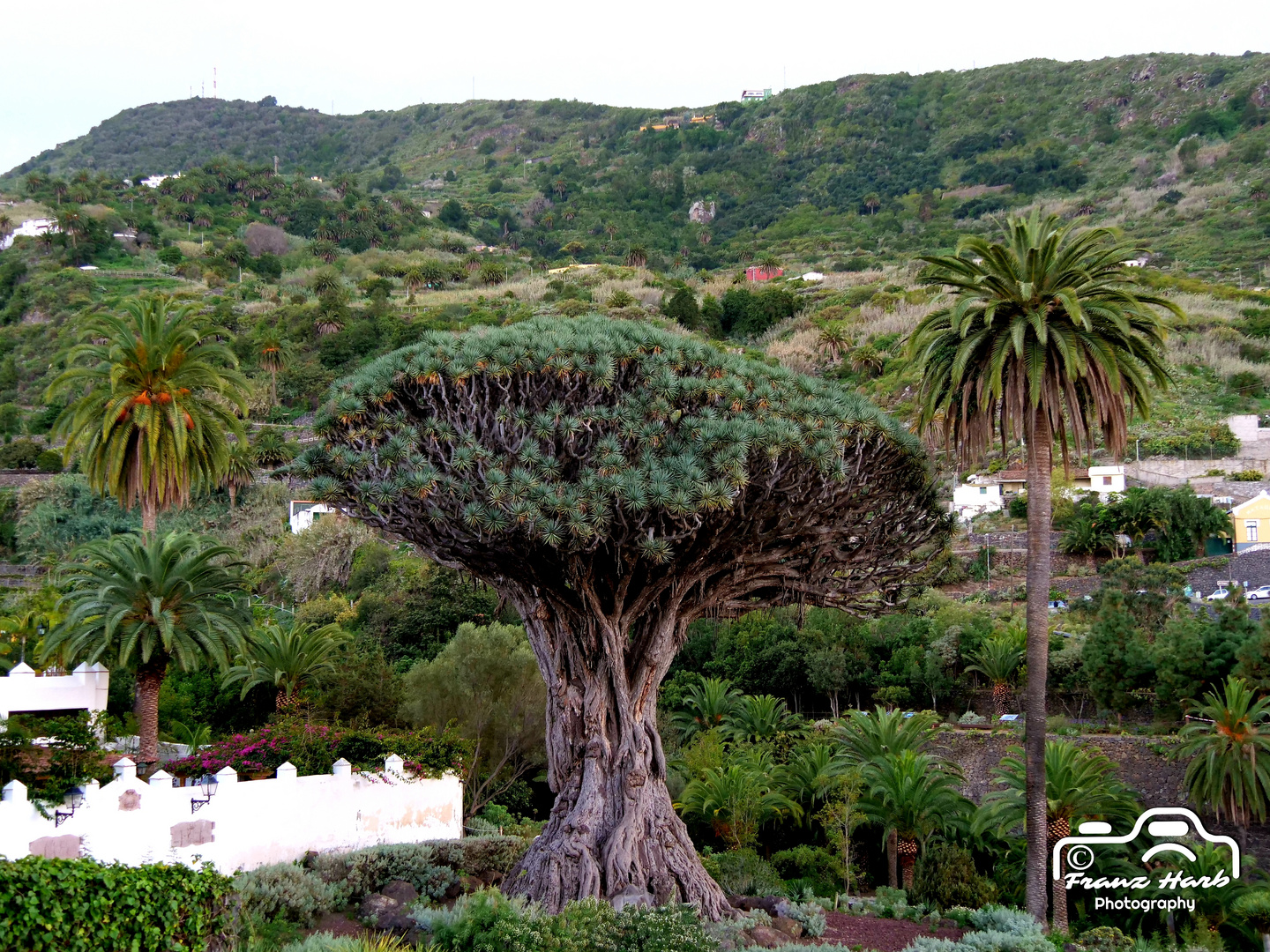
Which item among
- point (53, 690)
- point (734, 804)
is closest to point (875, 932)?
point (734, 804)

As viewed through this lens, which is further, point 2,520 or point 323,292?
point 323,292

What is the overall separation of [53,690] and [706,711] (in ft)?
70.3

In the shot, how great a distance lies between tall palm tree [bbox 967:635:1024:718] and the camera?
39719 mm

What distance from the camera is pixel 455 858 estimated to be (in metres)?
20.9

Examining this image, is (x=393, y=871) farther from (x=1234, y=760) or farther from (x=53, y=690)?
(x=1234, y=760)

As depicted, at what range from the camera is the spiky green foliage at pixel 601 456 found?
666 inches

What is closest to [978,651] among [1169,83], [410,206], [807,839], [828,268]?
[807,839]

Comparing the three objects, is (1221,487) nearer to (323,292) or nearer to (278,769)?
(278,769)

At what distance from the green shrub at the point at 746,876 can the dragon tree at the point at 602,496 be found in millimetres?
4352

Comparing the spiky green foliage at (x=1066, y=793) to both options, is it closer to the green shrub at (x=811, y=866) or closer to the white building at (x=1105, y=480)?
the green shrub at (x=811, y=866)

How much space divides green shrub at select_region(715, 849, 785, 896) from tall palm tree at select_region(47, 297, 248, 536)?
13.2 meters

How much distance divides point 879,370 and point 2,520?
49423 mm

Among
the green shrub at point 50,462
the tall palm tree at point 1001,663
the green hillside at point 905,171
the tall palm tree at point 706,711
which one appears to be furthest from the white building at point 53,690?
the green hillside at point 905,171

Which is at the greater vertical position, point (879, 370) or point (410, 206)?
point (410, 206)
